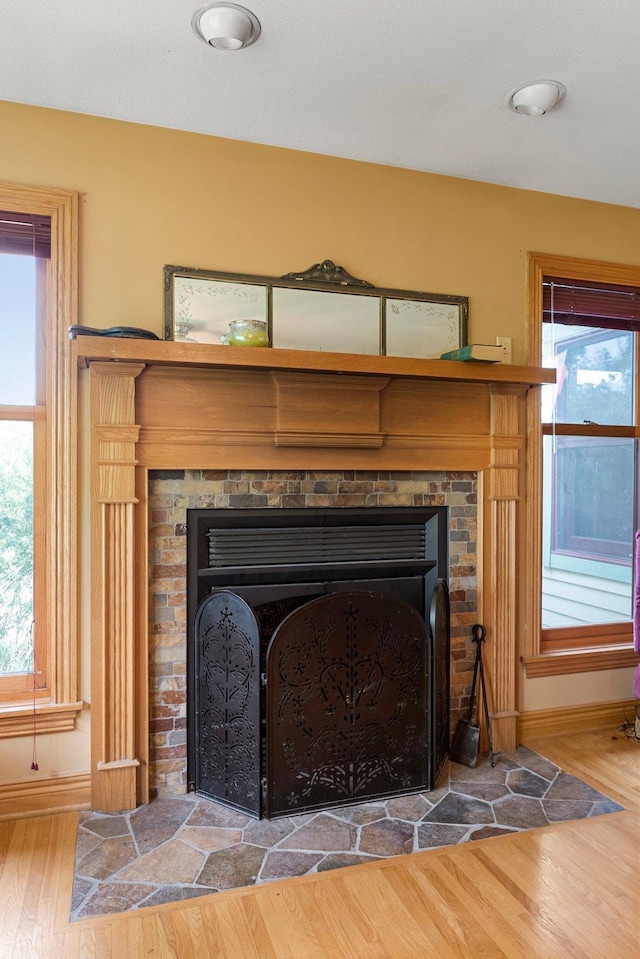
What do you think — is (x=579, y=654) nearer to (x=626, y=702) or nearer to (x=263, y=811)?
(x=626, y=702)

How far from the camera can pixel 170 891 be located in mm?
1873

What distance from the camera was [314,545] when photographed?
256 cm

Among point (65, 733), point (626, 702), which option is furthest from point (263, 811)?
point (626, 702)

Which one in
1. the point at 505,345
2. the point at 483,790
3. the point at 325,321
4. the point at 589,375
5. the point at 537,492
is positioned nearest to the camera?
the point at 483,790

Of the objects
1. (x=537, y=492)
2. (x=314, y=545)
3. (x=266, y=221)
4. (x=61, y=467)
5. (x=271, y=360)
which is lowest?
(x=314, y=545)

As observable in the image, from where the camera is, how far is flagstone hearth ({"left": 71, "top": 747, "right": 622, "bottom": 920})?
1.92m

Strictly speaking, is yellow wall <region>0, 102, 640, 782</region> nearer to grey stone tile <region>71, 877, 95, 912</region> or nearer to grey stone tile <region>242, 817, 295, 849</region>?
grey stone tile <region>71, 877, 95, 912</region>

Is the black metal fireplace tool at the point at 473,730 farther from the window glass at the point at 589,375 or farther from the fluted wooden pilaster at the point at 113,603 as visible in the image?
the fluted wooden pilaster at the point at 113,603

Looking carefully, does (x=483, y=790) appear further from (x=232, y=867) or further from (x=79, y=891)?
(x=79, y=891)

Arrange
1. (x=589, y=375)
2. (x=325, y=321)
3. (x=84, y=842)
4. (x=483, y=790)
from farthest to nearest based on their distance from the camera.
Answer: (x=589, y=375) < (x=325, y=321) < (x=483, y=790) < (x=84, y=842)

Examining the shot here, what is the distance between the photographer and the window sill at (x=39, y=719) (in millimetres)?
2268

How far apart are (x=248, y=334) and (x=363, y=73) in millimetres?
912

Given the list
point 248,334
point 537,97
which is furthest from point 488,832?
point 537,97

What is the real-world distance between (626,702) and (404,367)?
6.81 feet
